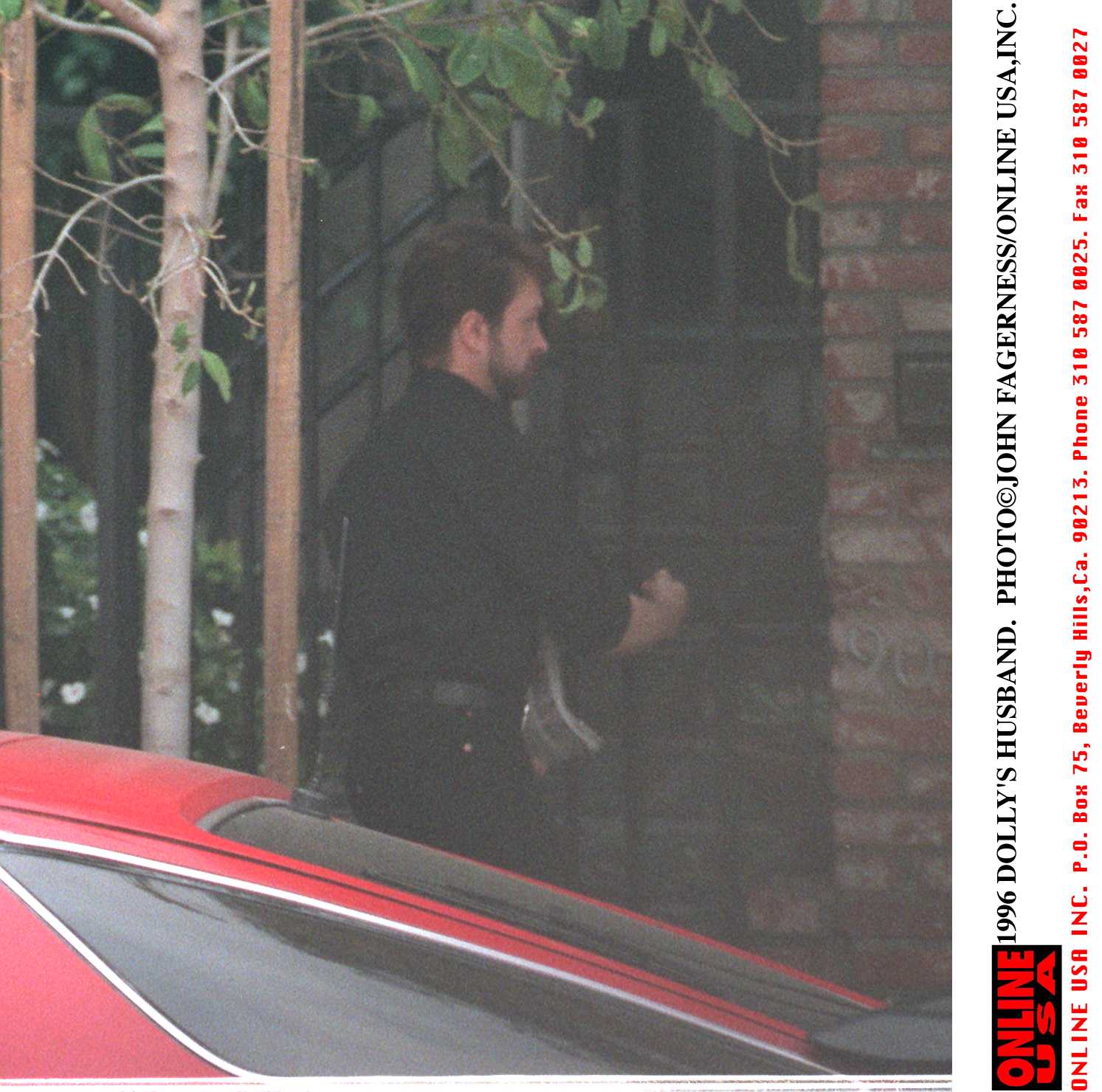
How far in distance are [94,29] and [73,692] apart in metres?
0.99

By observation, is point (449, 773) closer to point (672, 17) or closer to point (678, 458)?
point (678, 458)

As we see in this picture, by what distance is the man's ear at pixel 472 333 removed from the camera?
2176 millimetres

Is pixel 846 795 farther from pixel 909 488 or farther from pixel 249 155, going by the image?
pixel 249 155

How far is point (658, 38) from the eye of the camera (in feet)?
7.04

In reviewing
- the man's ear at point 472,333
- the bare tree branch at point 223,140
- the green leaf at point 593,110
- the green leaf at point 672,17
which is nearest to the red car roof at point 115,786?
the man's ear at point 472,333

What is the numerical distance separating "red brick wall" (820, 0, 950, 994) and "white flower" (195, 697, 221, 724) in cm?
95

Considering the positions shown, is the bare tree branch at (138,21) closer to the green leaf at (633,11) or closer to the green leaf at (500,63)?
the green leaf at (500,63)

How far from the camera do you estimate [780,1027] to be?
161 centimetres

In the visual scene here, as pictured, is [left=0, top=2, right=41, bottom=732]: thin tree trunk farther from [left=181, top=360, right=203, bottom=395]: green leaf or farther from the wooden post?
the wooden post

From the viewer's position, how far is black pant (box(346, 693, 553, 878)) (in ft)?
6.86
